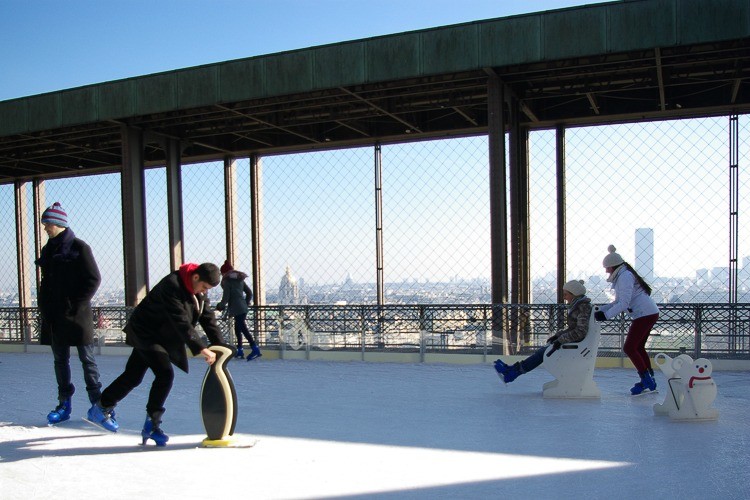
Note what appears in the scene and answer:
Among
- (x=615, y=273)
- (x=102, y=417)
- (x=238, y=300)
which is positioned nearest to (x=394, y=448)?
(x=102, y=417)

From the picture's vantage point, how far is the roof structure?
10430mm

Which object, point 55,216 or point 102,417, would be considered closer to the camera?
point 102,417

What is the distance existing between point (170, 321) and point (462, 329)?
22.0 feet

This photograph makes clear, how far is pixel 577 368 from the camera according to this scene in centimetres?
699

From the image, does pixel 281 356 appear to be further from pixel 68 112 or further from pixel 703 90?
pixel 703 90

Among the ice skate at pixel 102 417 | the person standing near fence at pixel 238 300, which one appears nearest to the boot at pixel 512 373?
the ice skate at pixel 102 417

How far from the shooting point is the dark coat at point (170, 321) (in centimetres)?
488

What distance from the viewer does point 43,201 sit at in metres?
21.4

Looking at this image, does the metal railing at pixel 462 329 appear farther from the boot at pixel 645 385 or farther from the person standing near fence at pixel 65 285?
the person standing near fence at pixel 65 285

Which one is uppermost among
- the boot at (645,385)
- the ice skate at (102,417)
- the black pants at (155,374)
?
the black pants at (155,374)

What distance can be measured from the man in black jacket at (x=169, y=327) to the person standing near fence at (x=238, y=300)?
5.70m

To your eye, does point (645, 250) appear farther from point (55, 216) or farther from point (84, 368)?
point (55, 216)

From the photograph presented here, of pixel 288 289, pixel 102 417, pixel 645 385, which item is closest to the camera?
pixel 102 417

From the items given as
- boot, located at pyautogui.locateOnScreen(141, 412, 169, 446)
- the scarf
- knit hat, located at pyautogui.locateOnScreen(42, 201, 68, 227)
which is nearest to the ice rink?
boot, located at pyautogui.locateOnScreen(141, 412, 169, 446)
